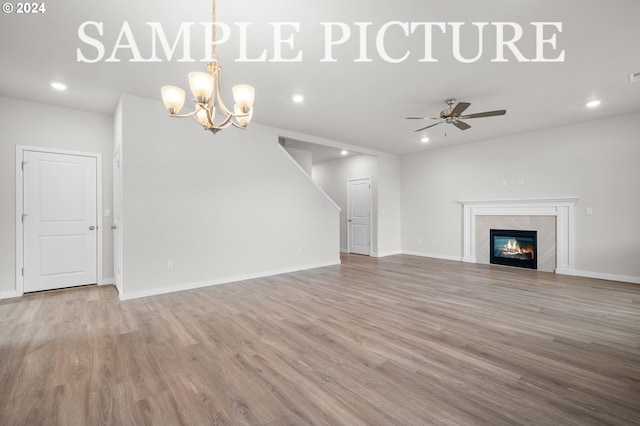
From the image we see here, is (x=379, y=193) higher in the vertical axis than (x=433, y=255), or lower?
higher

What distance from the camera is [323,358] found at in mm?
2309

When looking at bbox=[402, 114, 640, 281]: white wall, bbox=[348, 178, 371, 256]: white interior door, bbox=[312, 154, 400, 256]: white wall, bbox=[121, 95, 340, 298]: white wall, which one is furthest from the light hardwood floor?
bbox=[348, 178, 371, 256]: white interior door

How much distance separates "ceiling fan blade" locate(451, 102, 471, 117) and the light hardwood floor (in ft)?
8.34

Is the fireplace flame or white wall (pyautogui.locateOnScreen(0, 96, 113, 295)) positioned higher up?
white wall (pyautogui.locateOnScreen(0, 96, 113, 295))

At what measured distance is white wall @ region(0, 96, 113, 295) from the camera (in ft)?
13.2

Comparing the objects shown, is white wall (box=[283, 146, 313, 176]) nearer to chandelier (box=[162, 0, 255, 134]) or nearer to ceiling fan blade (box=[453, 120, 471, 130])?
ceiling fan blade (box=[453, 120, 471, 130])

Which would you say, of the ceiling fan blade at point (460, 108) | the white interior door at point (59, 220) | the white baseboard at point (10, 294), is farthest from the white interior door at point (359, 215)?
the white baseboard at point (10, 294)

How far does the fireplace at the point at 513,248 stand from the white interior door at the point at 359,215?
3.02m

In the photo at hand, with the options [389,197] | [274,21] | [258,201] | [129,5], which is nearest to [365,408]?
[274,21]

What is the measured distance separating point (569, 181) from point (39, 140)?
914 cm

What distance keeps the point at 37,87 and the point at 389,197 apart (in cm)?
723

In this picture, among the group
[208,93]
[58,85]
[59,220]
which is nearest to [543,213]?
[208,93]

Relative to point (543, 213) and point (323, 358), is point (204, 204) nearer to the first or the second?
point (323, 358)

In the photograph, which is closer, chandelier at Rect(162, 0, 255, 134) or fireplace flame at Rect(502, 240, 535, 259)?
chandelier at Rect(162, 0, 255, 134)
